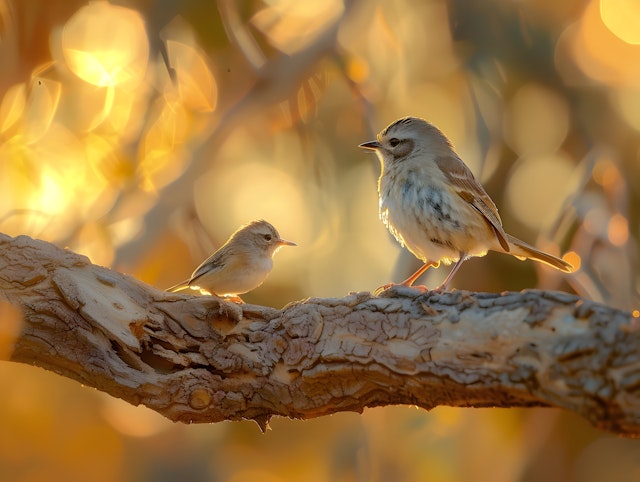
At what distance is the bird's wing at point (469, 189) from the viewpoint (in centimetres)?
564

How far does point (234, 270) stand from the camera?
5.93m

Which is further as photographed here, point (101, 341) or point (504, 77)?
point (504, 77)

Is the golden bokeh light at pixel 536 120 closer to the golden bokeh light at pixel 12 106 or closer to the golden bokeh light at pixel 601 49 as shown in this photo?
the golden bokeh light at pixel 601 49

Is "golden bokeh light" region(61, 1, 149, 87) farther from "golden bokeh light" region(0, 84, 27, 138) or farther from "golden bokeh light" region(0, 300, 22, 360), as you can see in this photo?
"golden bokeh light" region(0, 300, 22, 360)

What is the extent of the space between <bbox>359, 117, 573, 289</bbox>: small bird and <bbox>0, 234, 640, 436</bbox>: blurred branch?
5.29ft

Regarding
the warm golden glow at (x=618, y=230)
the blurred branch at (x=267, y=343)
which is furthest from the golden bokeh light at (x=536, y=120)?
the blurred branch at (x=267, y=343)

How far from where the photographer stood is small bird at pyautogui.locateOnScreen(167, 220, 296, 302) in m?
5.88

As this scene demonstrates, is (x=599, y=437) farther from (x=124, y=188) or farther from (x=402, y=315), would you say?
(x=402, y=315)

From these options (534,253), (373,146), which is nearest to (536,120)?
(534,253)

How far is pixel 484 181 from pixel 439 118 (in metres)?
1.15

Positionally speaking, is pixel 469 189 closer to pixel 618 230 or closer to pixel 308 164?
pixel 618 230

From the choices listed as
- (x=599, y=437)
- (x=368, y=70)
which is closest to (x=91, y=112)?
(x=368, y=70)

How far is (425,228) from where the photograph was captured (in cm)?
549

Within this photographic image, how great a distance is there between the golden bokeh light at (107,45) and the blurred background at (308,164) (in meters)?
0.03
